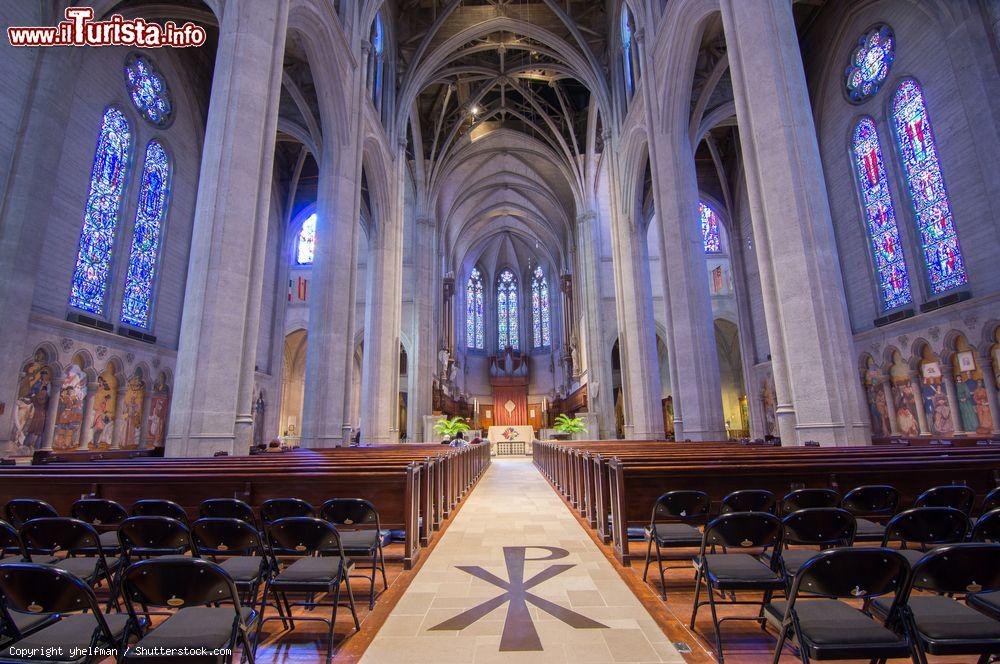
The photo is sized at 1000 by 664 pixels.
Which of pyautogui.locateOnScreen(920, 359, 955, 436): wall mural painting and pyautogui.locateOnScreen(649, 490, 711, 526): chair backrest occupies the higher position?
pyautogui.locateOnScreen(920, 359, 955, 436): wall mural painting

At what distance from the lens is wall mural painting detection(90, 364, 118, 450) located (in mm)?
12250

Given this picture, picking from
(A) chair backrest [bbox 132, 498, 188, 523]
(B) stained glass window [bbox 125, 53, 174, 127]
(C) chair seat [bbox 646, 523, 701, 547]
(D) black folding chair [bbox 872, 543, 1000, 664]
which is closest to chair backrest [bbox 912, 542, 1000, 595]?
→ (D) black folding chair [bbox 872, 543, 1000, 664]

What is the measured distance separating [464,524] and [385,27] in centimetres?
1748

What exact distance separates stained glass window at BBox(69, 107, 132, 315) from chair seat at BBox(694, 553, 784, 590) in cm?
1512

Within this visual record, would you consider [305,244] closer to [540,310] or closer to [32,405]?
[32,405]

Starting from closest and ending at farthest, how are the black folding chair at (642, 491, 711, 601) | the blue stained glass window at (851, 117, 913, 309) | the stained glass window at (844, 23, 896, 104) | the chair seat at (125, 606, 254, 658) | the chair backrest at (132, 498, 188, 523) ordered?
the chair seat at (125, 606, 254, 658) < the chair backrest at (132, 498, 188, 523) < the black folding chair at (642, 491, 711, 601) < the stained glass window at (844, 23, 896, 104) < the blue stained glass window at (851, 117, 913, 309)

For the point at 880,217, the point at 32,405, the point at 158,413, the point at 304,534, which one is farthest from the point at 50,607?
the point at 880,217

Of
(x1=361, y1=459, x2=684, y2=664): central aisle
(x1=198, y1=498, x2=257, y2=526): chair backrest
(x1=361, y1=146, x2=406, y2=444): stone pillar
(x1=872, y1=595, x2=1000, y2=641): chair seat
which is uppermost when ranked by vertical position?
(x1=361, y1=146, x2=406, y2=444): stone pillar

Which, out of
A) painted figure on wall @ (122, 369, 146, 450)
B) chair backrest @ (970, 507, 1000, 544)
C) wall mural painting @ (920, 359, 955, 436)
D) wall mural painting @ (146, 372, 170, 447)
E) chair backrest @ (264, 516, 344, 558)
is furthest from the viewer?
wall mural painting @ (146, 372, 170, 447)

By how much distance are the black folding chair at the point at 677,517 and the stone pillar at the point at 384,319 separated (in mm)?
12016

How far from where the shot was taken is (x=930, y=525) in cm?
257

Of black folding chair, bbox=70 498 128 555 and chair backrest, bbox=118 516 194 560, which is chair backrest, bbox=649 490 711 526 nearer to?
chair backrest, bbox=118 516 194 560

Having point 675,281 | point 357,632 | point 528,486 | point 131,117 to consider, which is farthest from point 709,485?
point 131,117

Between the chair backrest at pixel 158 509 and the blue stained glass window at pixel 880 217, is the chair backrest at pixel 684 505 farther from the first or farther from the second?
the blue stained glass window at pixel 880 217
